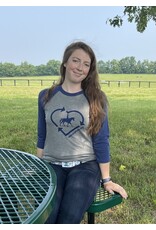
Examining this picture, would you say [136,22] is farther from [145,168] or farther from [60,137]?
[60,137]

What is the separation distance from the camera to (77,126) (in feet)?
7.48

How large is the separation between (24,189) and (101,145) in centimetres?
76

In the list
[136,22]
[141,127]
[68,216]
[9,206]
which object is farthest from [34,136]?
[9,206]

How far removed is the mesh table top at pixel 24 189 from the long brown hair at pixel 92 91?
43 cm

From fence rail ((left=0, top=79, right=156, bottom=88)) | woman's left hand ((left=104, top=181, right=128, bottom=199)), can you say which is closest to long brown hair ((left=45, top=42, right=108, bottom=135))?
woman's left hand ((left=104, top=181, right=128, bottom=199))

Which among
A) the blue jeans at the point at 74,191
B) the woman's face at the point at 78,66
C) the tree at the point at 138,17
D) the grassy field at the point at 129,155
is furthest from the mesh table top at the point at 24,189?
the tree at the point at 138,17

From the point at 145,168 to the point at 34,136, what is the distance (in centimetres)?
226

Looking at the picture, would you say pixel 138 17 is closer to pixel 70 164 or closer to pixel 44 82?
pixel 70 164

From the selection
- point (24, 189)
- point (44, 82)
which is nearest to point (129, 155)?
point (24, 189)

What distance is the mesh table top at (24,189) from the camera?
1.32 m

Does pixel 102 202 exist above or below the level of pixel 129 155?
above

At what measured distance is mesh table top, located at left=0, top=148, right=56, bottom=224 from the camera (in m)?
1.32

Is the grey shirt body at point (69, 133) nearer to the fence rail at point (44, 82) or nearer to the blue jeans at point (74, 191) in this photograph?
the blue jeans at point (74, 191)

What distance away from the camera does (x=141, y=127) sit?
6.71m
